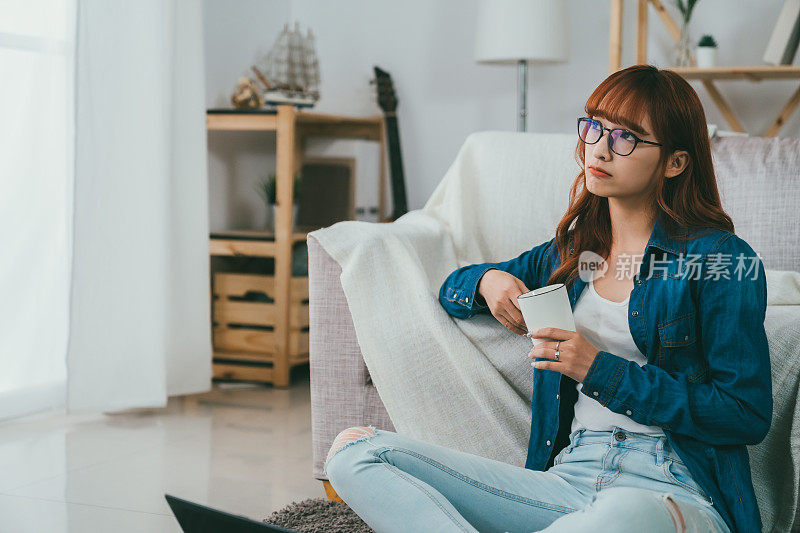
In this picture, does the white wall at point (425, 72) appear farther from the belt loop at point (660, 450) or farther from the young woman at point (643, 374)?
the belt loop at point (660, 450)

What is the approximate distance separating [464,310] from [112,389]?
122 cm

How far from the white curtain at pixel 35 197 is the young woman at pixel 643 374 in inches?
59.2

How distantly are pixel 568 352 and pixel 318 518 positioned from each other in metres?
0.74

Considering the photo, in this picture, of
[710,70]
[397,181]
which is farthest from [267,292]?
[710,70]

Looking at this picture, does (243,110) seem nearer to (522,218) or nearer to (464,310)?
(522,218)

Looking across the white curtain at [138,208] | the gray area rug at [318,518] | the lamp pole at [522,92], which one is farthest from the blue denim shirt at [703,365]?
the lamp pole at [522,92]

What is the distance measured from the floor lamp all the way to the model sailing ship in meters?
0.60

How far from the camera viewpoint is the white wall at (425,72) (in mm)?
2855

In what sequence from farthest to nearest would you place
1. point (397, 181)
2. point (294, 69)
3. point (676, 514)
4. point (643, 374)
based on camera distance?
1. point (397, 181)
2. point (294, 69)
3. point (643, 374)
4. point (676, 514)

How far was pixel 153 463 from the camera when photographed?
1.99 meters

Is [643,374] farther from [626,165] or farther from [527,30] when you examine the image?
[527,30]

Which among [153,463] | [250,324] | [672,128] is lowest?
[153,463]

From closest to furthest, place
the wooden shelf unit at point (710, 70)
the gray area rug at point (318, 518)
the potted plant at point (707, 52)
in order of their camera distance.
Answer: the gray area rug at point (318, 518) < the wooden shelf unit at point (710, 70) < the potted plant at point (707, 52)

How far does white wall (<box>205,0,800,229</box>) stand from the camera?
2.86 metres
